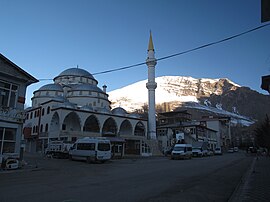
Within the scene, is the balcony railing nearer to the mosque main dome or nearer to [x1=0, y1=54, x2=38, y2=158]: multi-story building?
[x1=0, y1=54, x2=38, y2=158]: multi-story building

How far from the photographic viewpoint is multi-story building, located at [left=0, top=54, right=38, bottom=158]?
1798 cm

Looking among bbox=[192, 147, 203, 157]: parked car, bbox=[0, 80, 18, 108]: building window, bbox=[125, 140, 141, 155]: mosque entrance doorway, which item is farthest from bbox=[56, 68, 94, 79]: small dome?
bbox=[0, 80, 18, 108]: building window

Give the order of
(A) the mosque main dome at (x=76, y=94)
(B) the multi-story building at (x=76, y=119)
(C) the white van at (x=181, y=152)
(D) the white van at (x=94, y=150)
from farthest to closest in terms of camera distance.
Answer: (A) the mosque main dome at (x=76, y=94), (B) the multi-story building at (x=76, y=119), (C) the white van at (x=181, y=152), (D) the white van at (x=94, y=150)

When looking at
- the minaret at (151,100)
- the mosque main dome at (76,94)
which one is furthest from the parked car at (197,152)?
the mosque main dome at (76,94)

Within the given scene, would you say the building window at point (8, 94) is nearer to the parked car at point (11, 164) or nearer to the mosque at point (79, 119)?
the parked car at point (11, 164)

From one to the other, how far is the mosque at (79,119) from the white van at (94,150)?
1079cm

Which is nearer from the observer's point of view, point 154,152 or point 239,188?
point 239,188

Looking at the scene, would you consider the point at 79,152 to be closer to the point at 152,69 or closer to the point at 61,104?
the point at 61,104

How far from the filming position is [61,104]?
43.9m

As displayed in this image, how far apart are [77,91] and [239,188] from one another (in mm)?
47352

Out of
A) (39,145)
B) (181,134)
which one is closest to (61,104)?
(39,145)

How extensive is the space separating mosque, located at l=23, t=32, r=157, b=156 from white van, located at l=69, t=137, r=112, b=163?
35.4ft

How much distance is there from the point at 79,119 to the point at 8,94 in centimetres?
2394

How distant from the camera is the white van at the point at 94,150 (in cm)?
2480
